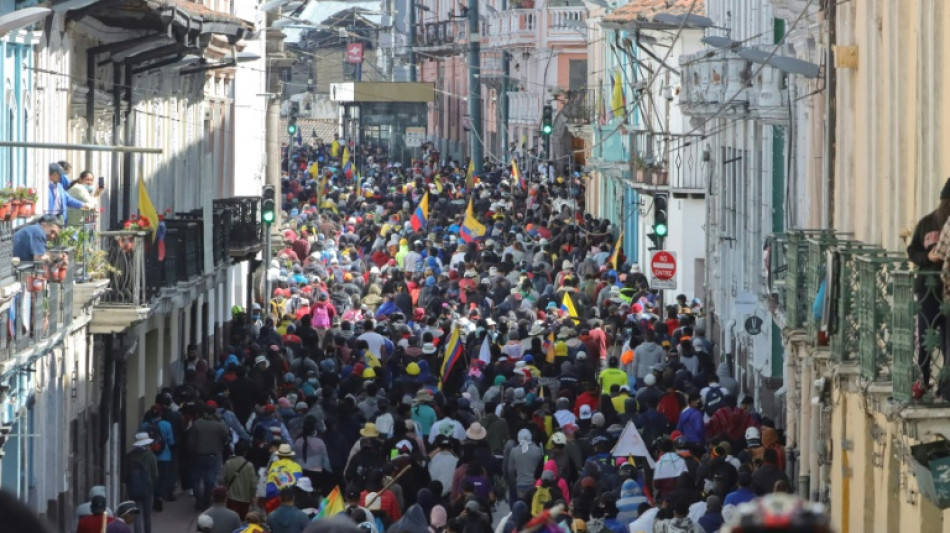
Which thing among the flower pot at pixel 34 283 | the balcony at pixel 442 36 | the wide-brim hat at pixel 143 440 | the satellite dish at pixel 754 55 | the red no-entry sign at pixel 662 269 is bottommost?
the wide-brim hat at pixel 143 440

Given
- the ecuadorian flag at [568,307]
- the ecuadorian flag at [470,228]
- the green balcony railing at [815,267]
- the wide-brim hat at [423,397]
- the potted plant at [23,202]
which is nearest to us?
the green balcony railing at [815,267]

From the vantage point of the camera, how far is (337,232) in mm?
49281

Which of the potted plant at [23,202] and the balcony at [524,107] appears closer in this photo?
the potted plant at [23,202]

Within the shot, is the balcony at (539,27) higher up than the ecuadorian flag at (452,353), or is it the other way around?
the balcony at (539,27)

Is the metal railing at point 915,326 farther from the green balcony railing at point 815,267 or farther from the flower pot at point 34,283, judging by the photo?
the flower pot at point 34,283

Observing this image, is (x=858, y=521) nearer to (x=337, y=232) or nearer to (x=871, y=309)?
(x=871, y=309)

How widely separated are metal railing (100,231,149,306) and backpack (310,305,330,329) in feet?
31.5

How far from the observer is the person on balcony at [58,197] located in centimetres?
2128

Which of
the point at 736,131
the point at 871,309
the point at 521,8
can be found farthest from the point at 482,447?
the point at 521,8

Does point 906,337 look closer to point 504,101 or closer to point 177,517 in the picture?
point 177,517

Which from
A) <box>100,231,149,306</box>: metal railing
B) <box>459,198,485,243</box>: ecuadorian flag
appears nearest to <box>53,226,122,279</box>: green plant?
<box>100,231,149,306</box>: metal railing

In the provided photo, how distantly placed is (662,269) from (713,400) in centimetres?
825

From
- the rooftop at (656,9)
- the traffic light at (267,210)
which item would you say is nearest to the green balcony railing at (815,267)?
the traffic light at (267,210)

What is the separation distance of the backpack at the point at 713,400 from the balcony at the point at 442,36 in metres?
70.2
